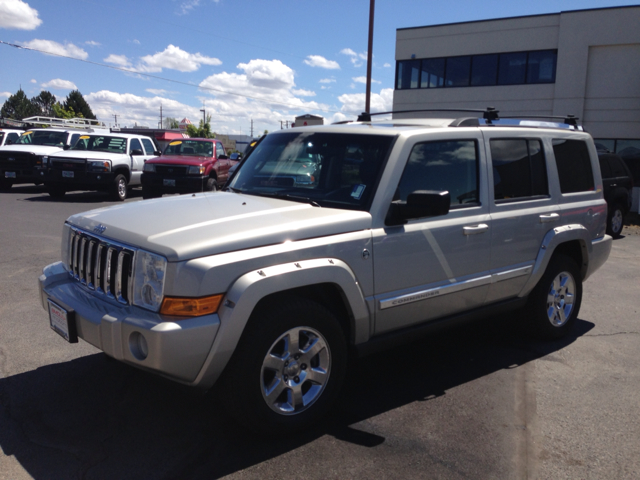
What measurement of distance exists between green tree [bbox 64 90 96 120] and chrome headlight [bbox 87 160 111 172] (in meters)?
102

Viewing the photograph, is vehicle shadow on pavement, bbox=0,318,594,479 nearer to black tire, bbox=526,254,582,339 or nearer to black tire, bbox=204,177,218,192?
black tire, bbox=526,254,582,339

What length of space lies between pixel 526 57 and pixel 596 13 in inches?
140

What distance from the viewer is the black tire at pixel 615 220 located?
1236 cm

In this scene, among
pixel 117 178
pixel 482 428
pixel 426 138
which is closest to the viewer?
pixel 482 428

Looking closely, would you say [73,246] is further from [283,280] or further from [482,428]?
[482,428]

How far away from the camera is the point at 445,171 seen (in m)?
4.09

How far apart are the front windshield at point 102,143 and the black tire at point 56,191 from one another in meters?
1.52

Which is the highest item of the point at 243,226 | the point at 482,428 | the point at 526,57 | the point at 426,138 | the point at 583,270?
the point at 526,57

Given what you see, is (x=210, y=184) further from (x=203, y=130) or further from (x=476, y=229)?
(x=203, y=130)

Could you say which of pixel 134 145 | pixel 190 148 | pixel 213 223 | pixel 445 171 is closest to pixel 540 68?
pixel 190 148

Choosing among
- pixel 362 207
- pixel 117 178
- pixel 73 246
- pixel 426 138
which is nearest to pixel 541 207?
pixel 426 138

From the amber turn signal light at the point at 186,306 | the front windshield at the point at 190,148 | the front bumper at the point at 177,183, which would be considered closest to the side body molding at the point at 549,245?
the amber turn signal light at the point at 186,306

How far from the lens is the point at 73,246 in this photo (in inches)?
143

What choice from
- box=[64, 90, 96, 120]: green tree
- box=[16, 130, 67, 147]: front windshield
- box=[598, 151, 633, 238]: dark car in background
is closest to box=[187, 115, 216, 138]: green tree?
box=[64, 90, 96, 120]: green tree
